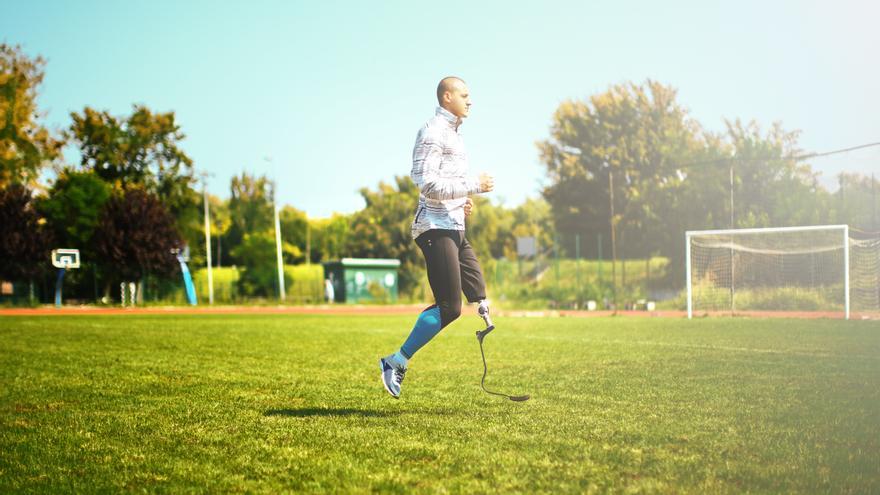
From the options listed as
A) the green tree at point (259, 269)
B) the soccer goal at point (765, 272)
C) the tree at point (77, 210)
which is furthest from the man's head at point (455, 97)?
the green tree at point (259, 269)

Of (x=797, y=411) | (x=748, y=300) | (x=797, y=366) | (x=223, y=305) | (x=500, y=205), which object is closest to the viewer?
(x=797, y=411)

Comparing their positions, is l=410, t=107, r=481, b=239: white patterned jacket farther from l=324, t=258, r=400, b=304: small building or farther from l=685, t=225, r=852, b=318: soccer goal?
l=324, t=258, r=400, b=304: small building

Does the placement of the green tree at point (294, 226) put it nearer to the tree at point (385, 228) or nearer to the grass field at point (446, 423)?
the tree at point (385, 228)

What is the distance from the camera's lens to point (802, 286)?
88.8 feet

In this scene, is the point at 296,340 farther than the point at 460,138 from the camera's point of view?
Yes

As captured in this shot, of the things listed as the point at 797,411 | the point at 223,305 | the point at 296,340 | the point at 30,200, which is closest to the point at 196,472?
the point at 797,411

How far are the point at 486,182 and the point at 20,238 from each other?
129ft

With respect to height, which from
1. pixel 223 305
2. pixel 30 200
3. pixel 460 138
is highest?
pixel 30 200

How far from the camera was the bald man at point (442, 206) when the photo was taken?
19.5ft

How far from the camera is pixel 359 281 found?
46281 mm

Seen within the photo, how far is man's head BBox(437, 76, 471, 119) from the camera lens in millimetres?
6164

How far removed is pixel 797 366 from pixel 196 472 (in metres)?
7.01

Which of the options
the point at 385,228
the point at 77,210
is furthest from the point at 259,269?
the point at 385,228

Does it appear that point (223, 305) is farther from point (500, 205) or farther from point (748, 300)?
point (500, 205)
